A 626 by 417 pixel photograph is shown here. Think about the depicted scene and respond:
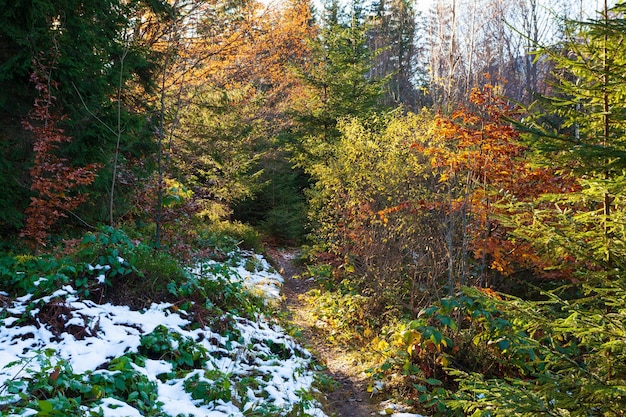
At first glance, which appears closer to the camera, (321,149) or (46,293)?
(46,293)

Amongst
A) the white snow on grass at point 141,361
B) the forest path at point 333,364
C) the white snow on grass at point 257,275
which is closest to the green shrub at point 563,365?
the forest path at point 333,364

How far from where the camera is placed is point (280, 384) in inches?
174

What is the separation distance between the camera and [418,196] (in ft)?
24.5

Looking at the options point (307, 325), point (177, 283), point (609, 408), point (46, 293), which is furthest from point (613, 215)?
point (307, 325)

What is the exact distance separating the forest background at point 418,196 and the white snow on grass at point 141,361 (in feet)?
2.43

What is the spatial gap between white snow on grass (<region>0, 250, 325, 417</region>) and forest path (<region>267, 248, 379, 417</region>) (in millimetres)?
440

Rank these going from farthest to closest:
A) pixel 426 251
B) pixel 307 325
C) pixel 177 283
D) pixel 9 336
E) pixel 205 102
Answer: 1. pixel 205 102
2. pixel 307 325
3. pixel 426 251
4. pixel 177 283
5. pixel 9 336

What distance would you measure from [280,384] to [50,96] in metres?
4.79

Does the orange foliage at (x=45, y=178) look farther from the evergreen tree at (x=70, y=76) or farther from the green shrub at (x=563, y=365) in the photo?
the green shrub at (x=563, y=365)

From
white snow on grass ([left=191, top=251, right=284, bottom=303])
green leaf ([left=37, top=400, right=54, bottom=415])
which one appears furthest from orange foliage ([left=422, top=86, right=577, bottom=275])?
green leaf ([left=37, top=400, right=54, bottom=415])

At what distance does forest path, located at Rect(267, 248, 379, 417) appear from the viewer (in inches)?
191

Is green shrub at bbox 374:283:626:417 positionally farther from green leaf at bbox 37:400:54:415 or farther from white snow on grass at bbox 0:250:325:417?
green leaf at bbox 37:400:54:415

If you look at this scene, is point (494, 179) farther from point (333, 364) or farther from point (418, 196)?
point (333, 364)

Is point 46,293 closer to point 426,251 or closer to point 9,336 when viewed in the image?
point 9,336
